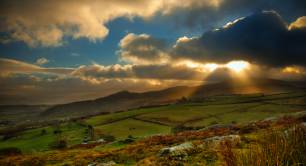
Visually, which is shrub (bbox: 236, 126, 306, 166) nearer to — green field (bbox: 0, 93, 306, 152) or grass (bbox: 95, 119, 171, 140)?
green field (bbox: 0, 93, 306, 152)

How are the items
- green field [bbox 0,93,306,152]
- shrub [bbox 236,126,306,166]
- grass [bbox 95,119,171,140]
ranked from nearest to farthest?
shrub [bbox 236,126,306,166] < green field [bbox 0,93,306,152] < grass [bbox 95,119,171,140]

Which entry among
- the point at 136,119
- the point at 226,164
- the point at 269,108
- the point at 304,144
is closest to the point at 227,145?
the point at 226,164

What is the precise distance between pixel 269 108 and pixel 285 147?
11984 centimetres

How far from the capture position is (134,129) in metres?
95.6

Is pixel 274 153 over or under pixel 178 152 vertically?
over

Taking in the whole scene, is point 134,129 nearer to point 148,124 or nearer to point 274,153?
point 148,124

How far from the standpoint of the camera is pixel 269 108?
4513 inches

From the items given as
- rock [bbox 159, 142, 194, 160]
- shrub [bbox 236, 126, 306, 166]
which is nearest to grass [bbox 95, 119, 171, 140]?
rock [bbox 159, 142, 194, 160]

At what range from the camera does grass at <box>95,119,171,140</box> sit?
89.7 m

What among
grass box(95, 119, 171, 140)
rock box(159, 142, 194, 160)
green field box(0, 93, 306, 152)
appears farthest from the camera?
grass box(95, 119, 171, 140)

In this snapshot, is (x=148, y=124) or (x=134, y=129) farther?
(x=148, y=124)

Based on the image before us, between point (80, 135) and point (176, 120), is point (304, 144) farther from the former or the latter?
point (176, 120)

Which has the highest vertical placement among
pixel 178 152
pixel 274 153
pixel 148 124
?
pixel 274 153

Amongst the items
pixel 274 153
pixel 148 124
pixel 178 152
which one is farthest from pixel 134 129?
pixel 274 153
